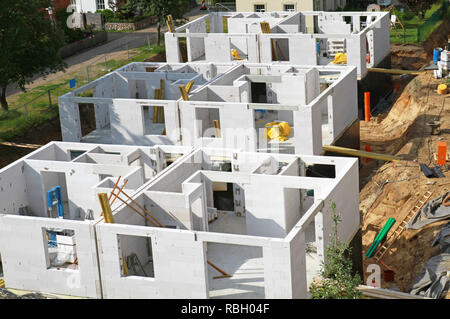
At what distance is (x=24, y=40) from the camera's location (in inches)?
2050

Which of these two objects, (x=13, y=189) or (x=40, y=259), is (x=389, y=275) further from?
(x=13, y=189)

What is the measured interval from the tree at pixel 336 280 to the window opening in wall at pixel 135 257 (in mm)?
6205

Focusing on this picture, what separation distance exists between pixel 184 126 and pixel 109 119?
716 centimetres

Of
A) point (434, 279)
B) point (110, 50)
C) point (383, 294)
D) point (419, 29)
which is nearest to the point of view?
point (383, 294)

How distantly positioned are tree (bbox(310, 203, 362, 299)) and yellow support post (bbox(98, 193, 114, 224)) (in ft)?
24.0

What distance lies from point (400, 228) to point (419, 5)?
4134cm

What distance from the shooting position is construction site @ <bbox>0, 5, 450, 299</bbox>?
29.7 meters

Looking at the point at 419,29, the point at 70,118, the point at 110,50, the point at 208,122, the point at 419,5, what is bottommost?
the point at 208,122

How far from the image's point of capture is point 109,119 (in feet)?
165

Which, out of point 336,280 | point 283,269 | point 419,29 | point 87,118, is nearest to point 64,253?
point 283,269

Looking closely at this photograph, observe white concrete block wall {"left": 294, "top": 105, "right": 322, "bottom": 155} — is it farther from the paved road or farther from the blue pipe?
the paved road

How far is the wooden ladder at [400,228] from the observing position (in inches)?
1589

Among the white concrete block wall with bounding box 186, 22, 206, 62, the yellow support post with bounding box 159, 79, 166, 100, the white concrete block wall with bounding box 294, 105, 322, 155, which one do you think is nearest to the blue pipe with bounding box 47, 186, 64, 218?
the white concrete block wall with bounding box 294, 105, 322, 155
